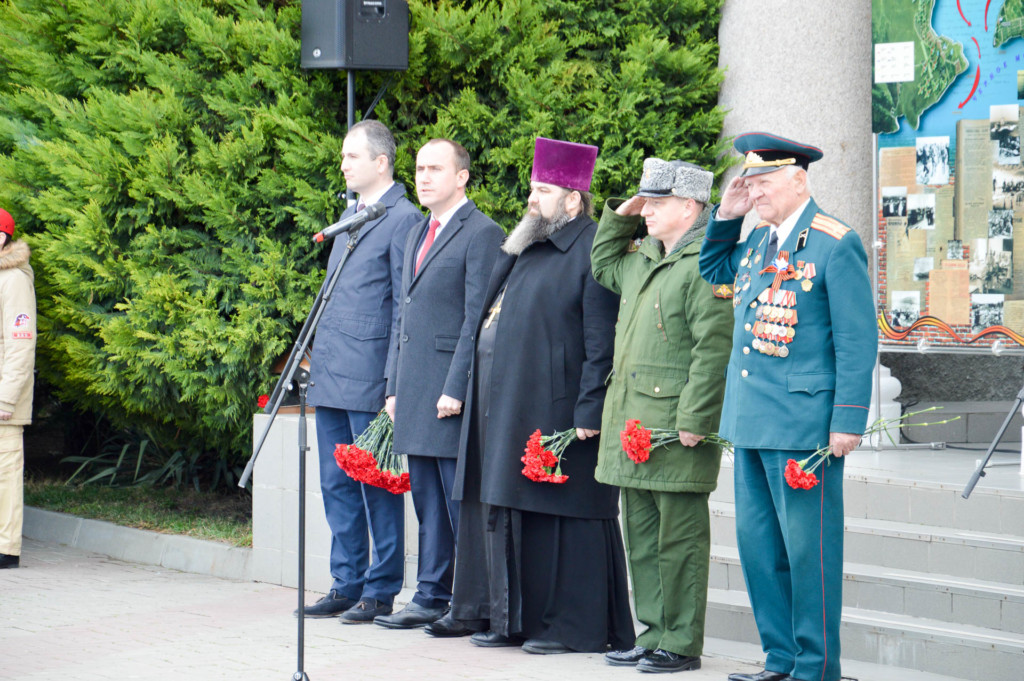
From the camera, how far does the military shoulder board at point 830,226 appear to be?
14.4 feet

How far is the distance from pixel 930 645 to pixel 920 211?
2973mm

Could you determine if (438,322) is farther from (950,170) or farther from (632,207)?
(950,170)

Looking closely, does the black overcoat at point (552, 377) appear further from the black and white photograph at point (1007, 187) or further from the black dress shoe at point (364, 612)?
the black and white photograph at point (1007, 187)

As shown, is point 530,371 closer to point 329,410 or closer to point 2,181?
point 329,410

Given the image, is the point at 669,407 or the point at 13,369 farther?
the point at 13,369

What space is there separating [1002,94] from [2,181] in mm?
5886

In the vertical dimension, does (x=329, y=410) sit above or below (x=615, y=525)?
above

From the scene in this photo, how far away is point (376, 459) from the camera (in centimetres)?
584

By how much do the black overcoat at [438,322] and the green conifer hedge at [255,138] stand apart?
1502mm

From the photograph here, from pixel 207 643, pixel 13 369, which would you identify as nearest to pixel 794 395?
pixel 207 643

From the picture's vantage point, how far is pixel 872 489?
5.78 m

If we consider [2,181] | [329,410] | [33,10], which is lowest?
[329,410]

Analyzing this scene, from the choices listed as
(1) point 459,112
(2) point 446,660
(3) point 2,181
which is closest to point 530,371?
(2) point 446,660

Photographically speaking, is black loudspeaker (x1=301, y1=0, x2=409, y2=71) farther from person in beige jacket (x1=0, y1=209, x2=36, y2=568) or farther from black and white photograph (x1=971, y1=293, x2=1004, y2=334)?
black and white photograph (x1=971, y1=293, x2=1004, y2=334)
